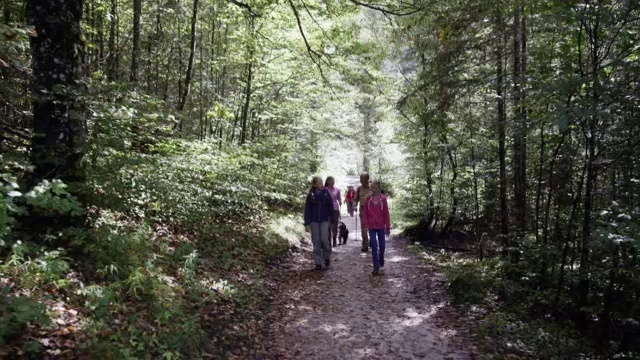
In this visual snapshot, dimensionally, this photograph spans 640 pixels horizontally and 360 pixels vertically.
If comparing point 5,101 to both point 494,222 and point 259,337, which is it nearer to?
point 259,337

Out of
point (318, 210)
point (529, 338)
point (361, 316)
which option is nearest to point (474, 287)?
point (529, 338)

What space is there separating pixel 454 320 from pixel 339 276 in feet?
9.73

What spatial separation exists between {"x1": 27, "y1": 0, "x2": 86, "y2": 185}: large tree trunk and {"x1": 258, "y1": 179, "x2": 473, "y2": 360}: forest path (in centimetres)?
359

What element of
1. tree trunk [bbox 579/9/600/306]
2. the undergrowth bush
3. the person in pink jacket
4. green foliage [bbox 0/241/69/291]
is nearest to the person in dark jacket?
the person in pink jacket

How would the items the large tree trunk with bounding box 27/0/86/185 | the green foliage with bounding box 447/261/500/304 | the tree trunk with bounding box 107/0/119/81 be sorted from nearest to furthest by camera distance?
1. the large tree trunk with bounding box 27/0/86/185
2. the green foliage with bounding box 447/261/500/304
3. the tree trunk with bounding box 107/0/119/81

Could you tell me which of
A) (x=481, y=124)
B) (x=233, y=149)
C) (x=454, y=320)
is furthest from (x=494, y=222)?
(x=233, y=149)

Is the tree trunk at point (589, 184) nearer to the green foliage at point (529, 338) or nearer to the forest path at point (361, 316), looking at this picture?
the green foliage at point (529, 338)

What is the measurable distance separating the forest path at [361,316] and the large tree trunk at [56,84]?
11.8ft

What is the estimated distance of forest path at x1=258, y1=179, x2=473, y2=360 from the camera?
17.2ft

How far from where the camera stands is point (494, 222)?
42.9 ft

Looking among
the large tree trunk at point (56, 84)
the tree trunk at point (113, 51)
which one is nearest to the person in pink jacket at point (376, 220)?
the large tree trunk at point (56, 84)

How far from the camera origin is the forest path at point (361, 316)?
17.2 ft

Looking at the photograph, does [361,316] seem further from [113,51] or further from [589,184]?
[113,51]

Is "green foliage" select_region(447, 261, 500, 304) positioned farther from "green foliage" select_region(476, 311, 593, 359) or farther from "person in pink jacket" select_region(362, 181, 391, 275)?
"person in pink jacket" select_region(362, 181, 391, 275)
